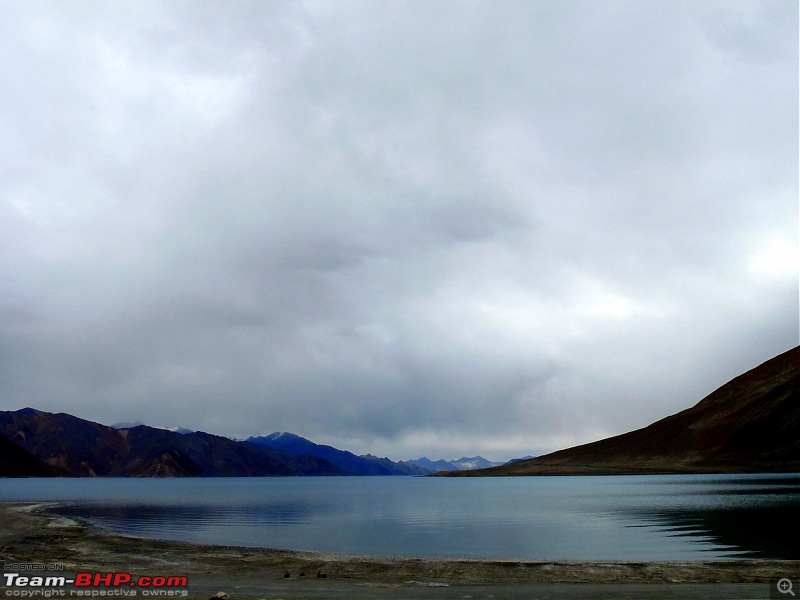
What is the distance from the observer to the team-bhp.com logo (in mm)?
25359

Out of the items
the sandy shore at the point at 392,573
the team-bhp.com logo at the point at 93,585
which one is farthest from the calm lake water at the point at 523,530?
the team-bhp.com logo at the point at 93,585

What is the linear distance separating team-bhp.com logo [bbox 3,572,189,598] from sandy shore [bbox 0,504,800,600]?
538 mm

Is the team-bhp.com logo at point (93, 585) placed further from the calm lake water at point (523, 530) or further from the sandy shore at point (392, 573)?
the calm lake water at point (523, 530)

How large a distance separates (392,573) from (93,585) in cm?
1436

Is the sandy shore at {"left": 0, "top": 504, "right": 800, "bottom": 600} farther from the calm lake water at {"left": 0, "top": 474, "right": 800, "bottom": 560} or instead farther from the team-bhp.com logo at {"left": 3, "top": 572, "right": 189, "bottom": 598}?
the calm lake water at {"left": 0, "top": 474, "right": 800, "bottom": 560}

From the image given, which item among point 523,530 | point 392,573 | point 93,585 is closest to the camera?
point 93,585

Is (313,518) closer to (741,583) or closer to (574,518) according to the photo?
(574,518)

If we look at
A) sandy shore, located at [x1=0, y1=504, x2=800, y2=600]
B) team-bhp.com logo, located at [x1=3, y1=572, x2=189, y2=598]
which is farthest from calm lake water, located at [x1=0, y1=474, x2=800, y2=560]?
team-bhp.com logo, located at [x1=3, y1=572, x2=189, y2=598]

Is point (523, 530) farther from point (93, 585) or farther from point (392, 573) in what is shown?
point (93, 585)

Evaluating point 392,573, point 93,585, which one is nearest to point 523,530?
point 392,573

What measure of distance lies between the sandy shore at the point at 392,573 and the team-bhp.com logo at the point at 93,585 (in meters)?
0.54

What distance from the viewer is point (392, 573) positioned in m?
33.8

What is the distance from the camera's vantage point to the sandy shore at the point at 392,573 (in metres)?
26.9

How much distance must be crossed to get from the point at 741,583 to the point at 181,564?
29.2 m
